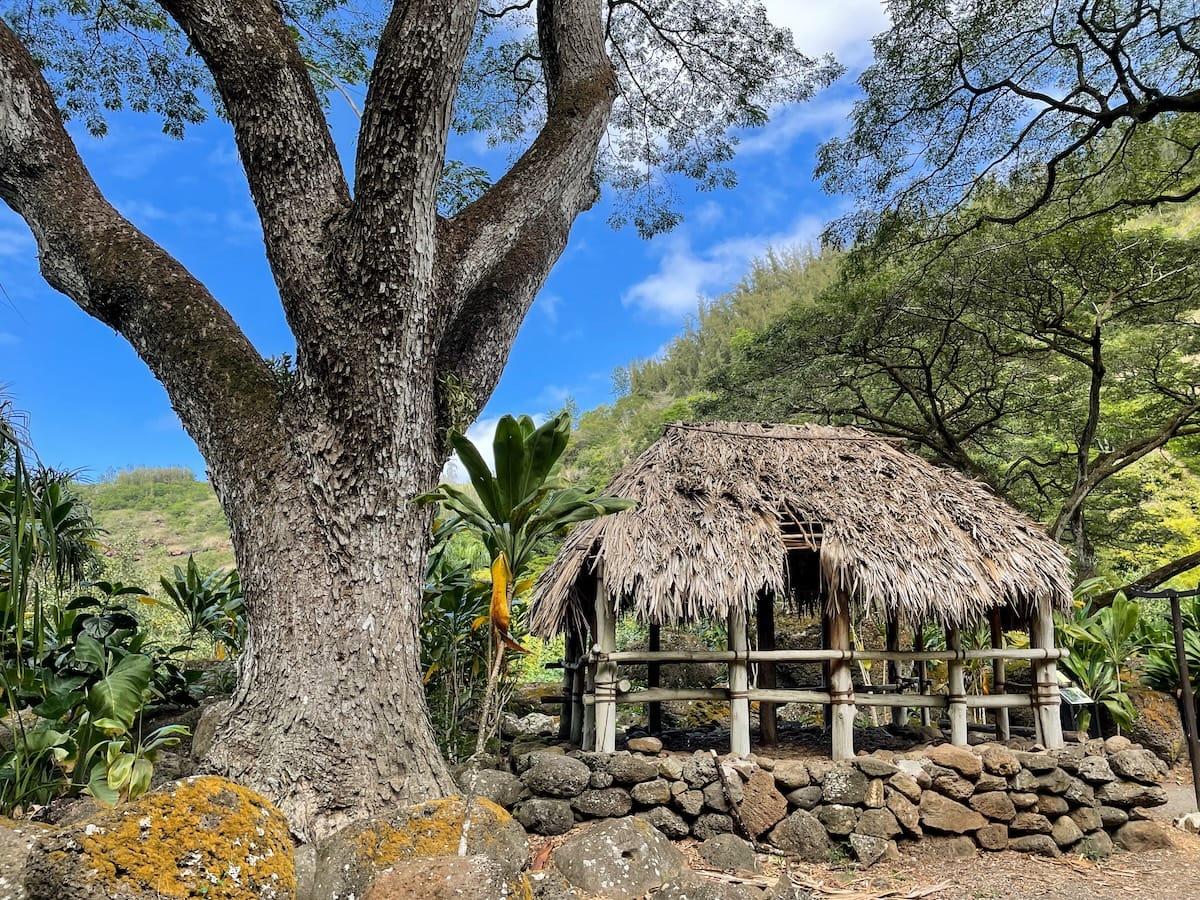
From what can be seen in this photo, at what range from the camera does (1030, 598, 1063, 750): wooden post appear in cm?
577

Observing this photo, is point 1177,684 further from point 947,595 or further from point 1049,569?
point 947,595

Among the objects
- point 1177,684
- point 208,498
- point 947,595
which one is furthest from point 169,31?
point 208,498

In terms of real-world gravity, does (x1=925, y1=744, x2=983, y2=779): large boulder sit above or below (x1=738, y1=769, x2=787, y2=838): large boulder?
above

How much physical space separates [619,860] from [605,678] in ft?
→ 4.33

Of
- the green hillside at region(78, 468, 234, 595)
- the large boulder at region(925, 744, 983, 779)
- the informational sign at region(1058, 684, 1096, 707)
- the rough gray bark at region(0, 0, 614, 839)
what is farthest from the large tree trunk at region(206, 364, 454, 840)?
the green hillside at region(78, 468, 234, 595)

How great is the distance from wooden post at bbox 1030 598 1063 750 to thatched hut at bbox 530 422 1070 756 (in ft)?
0.03

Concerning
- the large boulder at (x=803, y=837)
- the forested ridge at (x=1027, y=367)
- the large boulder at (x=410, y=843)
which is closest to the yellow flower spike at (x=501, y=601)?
the large boulder at (x=410, y=843)

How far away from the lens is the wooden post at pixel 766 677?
6293mm

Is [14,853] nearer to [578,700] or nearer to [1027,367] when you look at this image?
[578,700]

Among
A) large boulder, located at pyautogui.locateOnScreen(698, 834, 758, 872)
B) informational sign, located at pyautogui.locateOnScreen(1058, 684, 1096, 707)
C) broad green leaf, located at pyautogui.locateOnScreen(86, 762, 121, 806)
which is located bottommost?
large boulder, located at pyautogui.locateOnScreen(698, 834, 758, 872)

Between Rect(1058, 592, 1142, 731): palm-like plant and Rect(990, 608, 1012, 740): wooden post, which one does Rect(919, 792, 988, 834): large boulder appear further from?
Rect(1058, 592, 1142, 731): palm-like plant

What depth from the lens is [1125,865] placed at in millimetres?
5188

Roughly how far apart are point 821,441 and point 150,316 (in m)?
5.04

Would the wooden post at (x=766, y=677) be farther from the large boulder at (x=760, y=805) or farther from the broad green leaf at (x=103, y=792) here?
the broad green leaf at (x=103, y=792)
